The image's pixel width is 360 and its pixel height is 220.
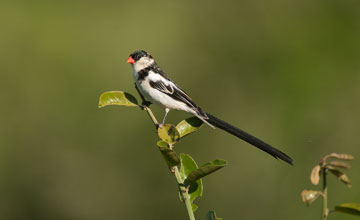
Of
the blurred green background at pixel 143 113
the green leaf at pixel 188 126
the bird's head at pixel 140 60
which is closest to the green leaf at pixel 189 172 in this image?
the green leaf at pixel 188 126

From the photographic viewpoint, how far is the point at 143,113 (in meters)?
6.11

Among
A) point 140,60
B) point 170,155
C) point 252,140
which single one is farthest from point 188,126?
point 140,60

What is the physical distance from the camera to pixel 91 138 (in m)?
5.86

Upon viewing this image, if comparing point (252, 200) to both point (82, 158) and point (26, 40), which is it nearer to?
point (82, 158)

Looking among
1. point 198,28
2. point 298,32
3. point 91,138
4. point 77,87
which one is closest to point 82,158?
point 91,138

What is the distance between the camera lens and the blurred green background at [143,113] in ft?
19.0

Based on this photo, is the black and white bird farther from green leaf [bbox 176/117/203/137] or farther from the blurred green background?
the blurred green background

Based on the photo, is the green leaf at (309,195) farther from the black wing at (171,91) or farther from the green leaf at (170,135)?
the black wing at (171,91)

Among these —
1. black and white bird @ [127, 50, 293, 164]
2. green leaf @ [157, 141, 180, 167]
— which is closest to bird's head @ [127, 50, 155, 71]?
black and white bird @ [127, 50, 293, 164]

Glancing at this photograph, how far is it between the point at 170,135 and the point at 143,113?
418cm

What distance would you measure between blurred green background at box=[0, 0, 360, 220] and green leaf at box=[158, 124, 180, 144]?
367cm

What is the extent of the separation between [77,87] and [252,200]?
2349mm

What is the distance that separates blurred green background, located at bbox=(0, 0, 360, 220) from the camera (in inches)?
228

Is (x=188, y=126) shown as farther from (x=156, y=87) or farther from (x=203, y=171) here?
(x=156, y=87)
